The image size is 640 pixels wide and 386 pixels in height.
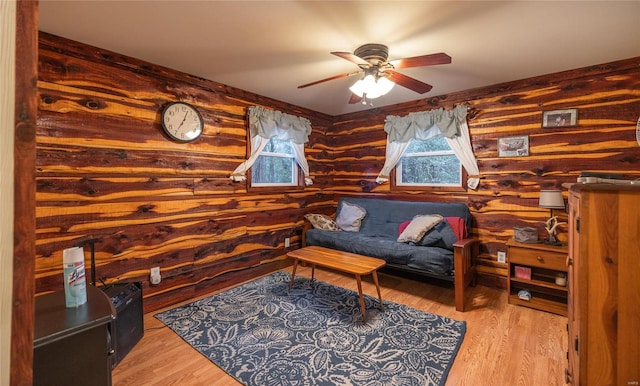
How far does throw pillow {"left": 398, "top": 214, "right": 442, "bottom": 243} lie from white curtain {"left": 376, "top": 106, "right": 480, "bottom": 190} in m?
0.65

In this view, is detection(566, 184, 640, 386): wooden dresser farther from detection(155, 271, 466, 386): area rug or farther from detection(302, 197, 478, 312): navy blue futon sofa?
detection(302, 197, 478, 312): navy blue futon sofa

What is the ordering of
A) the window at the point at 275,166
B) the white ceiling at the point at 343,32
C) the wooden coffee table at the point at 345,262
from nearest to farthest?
the white ceiling at the point at 343,32 < the wooden coffee table at the point at 345,262 < the window at the point at 275,166

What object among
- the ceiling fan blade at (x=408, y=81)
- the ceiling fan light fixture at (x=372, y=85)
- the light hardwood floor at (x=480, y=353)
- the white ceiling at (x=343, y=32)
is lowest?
the light hardwood floor at (x=480, y=353)

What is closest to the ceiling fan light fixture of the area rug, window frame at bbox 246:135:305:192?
window frame at bbox 246:135:305:192

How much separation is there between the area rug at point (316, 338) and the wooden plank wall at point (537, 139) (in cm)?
148

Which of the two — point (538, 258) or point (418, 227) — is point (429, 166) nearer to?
point (418, 227)

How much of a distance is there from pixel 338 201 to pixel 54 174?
337 centimetres

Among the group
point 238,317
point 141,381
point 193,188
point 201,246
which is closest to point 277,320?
point 238,317

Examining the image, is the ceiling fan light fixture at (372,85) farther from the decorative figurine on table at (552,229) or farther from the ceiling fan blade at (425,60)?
the decorative figurine on table at (552,229)

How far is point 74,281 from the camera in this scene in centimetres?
131

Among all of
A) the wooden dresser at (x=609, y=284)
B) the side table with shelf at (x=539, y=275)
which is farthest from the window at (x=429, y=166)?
the wooden dresser at (x=609, y=284)

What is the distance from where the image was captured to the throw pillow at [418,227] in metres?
3.08

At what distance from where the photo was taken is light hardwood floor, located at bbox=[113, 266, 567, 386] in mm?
1741

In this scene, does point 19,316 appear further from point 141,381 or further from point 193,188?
point 193,188
